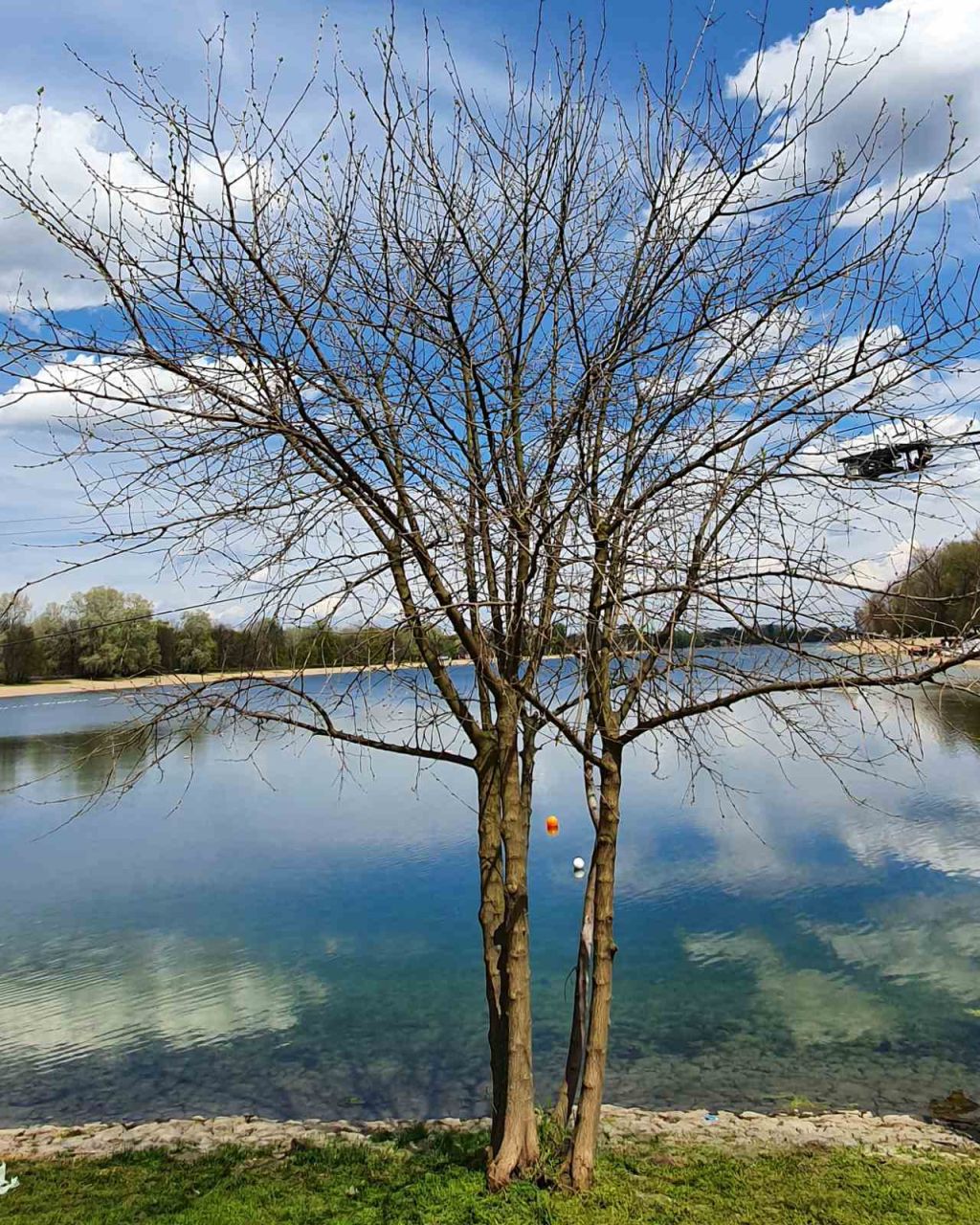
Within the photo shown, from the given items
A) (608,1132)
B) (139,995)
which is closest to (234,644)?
(608,1132)

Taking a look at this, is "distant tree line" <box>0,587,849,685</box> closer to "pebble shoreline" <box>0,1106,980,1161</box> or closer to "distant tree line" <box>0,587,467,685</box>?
"distant tree line" <box>0,587,467,685</box>

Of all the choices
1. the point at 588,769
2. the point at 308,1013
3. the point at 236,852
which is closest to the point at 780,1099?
the point at 588,769

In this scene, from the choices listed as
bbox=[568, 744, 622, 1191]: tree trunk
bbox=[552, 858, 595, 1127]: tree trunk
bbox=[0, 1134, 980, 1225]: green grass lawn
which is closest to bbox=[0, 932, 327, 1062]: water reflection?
bbox=[0, 1134, 980, 1225]: green grass lawn

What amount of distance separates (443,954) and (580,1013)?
19.7ft

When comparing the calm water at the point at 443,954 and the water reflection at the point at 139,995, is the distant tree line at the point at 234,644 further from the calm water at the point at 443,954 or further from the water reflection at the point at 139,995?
the water reflection at the point at 139,995

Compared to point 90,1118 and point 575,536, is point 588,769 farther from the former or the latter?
point 90,1118

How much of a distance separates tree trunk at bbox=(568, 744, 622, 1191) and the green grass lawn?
0.54 ft

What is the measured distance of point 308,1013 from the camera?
9.05 m

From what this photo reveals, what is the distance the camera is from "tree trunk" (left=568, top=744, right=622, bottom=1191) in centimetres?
431

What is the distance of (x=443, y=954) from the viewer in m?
10.5

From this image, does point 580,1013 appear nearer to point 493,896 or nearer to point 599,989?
point 599,989

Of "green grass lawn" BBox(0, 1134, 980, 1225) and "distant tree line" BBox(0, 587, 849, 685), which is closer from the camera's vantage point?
"distant tree line" BBox(0, 587, 849, 685)

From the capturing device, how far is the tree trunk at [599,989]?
4.31 metres

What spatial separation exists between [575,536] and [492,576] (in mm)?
352
